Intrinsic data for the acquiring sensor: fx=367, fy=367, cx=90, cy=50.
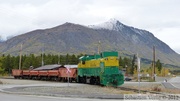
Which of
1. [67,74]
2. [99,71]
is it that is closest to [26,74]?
[67,74]

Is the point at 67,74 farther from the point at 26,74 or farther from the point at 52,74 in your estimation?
the point at 26,74

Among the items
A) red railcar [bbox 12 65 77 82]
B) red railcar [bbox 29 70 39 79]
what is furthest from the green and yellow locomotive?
red railcar [bbox 29 70 39 79]

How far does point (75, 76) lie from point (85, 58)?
20.6 feet

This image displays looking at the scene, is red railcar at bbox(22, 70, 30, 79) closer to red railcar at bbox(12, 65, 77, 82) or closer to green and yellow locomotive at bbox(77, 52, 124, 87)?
red railcar at bbox(12, 65, 77, 82)

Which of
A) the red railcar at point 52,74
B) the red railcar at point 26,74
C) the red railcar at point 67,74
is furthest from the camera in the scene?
the red railcar at point 26,74

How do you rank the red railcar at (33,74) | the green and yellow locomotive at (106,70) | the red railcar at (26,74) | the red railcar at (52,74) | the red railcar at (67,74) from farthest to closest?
the red railcar at (26,74)
the red railcar at (33,74)
the red railcar at (52,74)
the red railcar at (67,74)
the green and yellow locomotive at (106,70)

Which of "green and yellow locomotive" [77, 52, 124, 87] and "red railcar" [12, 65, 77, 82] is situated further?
"red railcar" [12, 65, 77, 82]

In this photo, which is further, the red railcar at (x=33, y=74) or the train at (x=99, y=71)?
the red railcar at (x=33, y=74)

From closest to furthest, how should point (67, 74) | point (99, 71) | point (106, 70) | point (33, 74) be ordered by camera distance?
1. point (106, 70)
2. point (99, 71)
3. point (67, 74)
4. point (33, 74)

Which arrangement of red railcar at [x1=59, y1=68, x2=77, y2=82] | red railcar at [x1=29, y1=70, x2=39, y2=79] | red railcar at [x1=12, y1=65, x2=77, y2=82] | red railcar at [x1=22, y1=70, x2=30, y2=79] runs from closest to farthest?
red railcar at [x1=59, y1=68, x2=77, y2=82] < red railcar at [x1=12, y1=65, x2=77, y2=82] < red railcar at [x1=29, y1=70, x2=39, y2=79] < red railcar at [x1=22, y1=70, x2=30, y2=79]

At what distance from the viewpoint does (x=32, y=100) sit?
75.2 feet

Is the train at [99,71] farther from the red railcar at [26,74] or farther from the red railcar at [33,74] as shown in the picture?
the red railcar at [26,74]

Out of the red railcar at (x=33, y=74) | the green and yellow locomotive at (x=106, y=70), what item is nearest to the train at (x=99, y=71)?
the green and yellow locomotive at (x=106, y=70)

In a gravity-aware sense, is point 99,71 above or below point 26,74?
above
